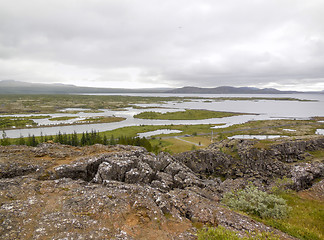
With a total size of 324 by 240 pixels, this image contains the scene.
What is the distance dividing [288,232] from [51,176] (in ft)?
79.0

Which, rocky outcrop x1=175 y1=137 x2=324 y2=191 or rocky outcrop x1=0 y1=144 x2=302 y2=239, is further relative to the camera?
rocky outcrop x1=175 y1=137 x2=324 y2=191

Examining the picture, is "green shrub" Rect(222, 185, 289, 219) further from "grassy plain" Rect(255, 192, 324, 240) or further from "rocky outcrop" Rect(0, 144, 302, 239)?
"rocky outcrop" Rect(0, 144, 302, 239)

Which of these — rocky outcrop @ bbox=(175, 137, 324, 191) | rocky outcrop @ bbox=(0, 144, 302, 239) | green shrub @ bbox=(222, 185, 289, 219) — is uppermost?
rocky outcrop @ bbox=(0, 144, 302, 239)

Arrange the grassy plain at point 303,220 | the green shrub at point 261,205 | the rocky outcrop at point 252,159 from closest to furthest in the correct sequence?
1. the grassy plain at point 303,220
2. the green shrub at point 261,205
3. the rocky outcrop at point 252,159

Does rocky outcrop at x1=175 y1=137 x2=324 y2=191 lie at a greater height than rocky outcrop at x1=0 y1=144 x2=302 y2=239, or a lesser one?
lesser

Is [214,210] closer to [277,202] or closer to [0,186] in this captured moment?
[277,202]

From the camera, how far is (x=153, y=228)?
13273 millimetres

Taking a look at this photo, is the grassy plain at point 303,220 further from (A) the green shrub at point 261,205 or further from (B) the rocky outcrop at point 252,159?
(B) the rocky outcrop at point 252,159

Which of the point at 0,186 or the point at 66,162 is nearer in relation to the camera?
the point at 0,186

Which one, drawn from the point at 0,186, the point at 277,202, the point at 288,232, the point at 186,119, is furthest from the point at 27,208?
the point at 186,119

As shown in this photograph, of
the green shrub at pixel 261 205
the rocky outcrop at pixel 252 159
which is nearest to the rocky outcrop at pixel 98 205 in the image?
the green shrub at pixel 261 205

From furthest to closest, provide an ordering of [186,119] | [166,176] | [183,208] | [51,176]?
[186,119] → [166,176] → [51,176] → [183,208]

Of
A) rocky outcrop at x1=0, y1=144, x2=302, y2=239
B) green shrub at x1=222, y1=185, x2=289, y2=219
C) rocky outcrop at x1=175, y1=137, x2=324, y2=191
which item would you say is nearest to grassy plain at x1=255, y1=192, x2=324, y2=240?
green shrub at x1=222, y1=185, x2=289, y2=219

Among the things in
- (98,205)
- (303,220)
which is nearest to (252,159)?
(303,220)
